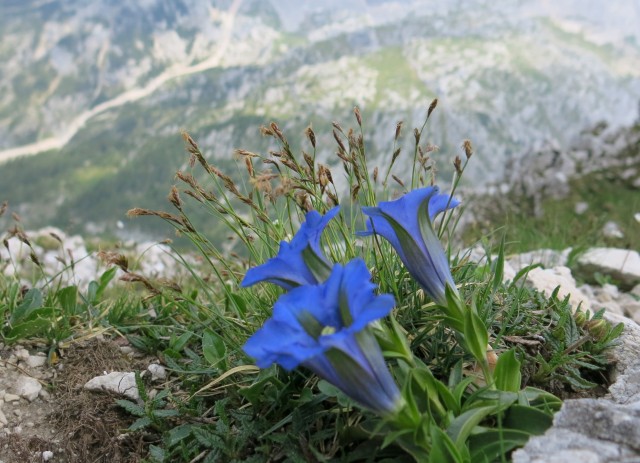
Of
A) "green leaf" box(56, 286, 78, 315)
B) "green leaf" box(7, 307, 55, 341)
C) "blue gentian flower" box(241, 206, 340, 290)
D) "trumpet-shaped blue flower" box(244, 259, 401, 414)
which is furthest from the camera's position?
"green leaf" box(56, 286, 78, 315)

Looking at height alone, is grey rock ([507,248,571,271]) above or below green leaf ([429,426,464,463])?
below

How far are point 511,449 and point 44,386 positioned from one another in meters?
2.63

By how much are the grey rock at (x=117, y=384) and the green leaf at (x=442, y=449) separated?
184 centimetres

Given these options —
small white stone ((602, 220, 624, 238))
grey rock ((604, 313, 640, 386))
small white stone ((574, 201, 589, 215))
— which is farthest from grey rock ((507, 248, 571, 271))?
small white stone ((574, 201, 589, 215))

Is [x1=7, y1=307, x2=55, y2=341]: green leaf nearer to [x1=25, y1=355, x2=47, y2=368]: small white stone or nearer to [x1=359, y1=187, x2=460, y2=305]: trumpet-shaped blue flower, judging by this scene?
[x1=25, y1=355, x2=47, y2=368]: small white stone

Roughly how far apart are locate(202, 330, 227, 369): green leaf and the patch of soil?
504 millimetres

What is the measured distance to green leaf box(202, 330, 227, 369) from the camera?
2.91m

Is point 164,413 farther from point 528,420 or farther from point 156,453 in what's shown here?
point 528,420

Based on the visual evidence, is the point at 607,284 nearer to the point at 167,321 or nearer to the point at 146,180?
the point at 167,321

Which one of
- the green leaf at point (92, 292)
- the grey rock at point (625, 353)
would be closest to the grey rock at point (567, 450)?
the grey rock at point (625, 353)

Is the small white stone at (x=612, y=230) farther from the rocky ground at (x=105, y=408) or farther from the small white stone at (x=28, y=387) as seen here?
the small white stone at (x=28, y=387)

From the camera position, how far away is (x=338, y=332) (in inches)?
60.9

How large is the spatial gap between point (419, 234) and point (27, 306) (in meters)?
2.78

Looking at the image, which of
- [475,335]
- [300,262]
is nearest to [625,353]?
[475,335]
